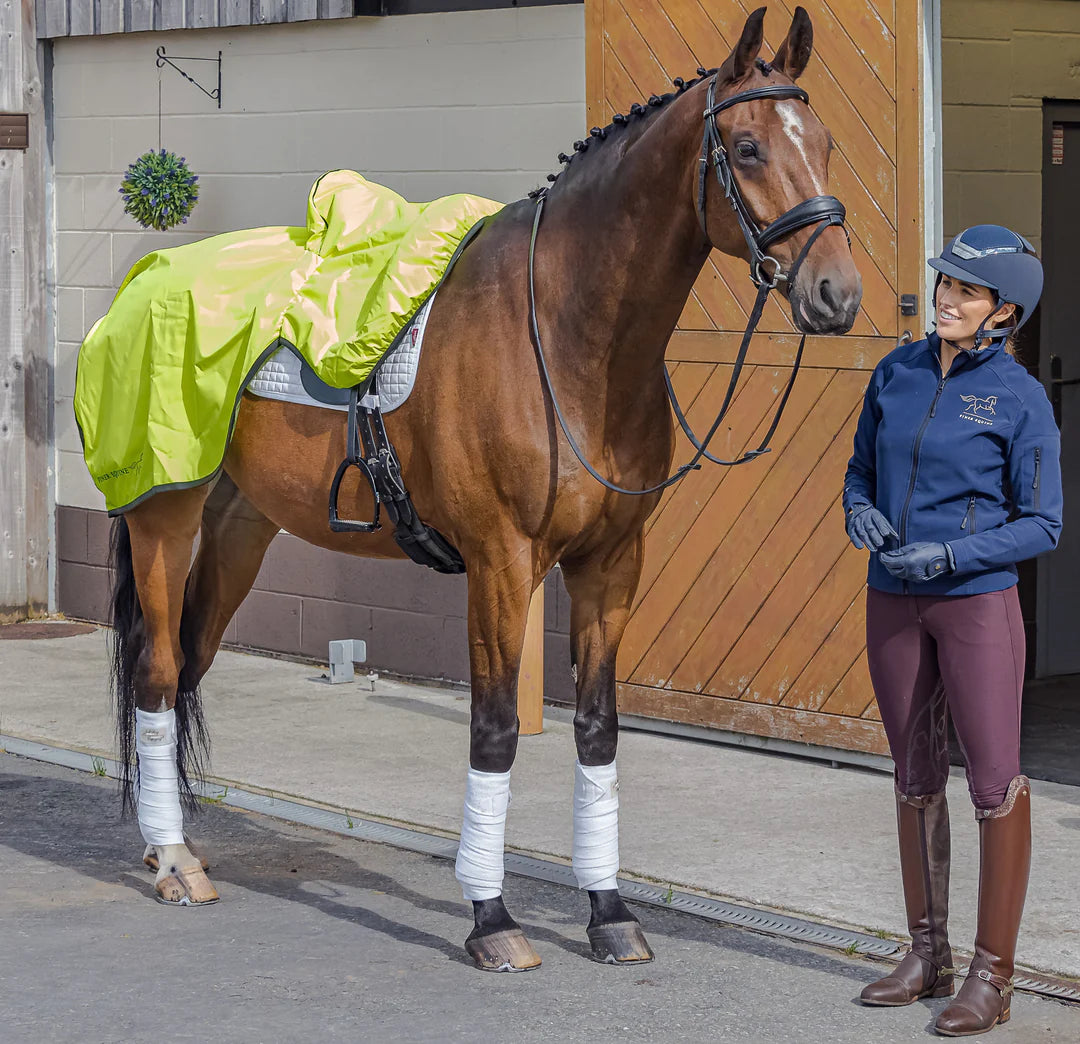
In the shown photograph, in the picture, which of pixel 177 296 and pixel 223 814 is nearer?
pixel 177 296

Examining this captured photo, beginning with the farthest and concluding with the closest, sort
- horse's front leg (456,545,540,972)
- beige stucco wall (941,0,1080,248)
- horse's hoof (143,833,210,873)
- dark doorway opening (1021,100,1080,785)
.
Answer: dark doorway opening (1021,100,1080,785) < beige stucco wall (941,0,1080,248) < horse's hoof (143,833,210,873) < horse's front leg (456,545,540,972)

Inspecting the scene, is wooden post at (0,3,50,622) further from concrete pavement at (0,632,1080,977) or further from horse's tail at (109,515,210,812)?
horse's tail at (109,515,210,812)

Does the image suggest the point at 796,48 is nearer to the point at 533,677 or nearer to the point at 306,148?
the point at 533,677

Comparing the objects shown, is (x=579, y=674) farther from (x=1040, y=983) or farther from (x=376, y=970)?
(x=1040, y=983)

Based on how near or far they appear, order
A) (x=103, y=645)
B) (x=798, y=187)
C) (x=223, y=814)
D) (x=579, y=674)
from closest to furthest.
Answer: (x=798, y=187) → (x=579, y=674) → (x=223, y=814) → (x=103, y=645)

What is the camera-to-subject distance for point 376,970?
15.1 feet

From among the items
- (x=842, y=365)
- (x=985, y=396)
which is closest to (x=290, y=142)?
(x=842, y=365)

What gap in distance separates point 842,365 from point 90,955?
128 inches

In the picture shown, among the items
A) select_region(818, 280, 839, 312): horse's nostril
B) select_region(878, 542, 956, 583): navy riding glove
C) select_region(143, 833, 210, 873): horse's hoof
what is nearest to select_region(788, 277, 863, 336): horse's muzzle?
select_region(818, 280, 839, 312): horse's nostril

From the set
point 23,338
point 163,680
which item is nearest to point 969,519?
point 163,680

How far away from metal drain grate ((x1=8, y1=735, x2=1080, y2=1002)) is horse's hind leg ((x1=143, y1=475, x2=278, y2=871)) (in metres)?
0.55

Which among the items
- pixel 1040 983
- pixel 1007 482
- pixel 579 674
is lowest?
pixel 1040 983

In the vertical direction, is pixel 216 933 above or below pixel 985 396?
below

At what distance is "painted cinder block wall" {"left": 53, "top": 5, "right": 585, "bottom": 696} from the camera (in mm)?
7582
